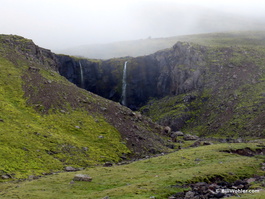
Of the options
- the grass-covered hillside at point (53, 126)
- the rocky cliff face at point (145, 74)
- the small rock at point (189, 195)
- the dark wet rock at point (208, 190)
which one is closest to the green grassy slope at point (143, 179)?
the dark wet rock at point (208, 190)

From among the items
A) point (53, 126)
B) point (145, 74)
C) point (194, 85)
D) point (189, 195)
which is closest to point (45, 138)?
point (53, 126)

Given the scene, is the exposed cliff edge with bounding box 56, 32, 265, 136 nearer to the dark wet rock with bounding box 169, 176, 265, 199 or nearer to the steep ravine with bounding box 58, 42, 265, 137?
the steep ravine with bounding box 58, 42, 265, 137

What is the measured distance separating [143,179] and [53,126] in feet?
134

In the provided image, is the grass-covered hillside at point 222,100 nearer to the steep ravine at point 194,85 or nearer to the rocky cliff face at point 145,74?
the steep ravine at point 194,85

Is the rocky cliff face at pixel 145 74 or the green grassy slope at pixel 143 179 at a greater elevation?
the rocky cliff face at pixel 145 74

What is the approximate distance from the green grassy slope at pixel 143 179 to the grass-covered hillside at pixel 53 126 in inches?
436

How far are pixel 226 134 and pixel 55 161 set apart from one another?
7348 cm

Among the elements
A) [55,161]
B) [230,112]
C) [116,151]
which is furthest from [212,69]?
[55,161]

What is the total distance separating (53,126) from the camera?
8125cm

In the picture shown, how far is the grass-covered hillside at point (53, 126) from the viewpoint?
63.8 meters

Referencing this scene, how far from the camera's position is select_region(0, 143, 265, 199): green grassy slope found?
3941 centimetres

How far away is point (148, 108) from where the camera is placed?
548 ft

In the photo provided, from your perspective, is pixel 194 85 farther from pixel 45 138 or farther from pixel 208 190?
pixel 208 190

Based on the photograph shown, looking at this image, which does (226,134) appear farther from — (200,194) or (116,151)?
(200,194)
